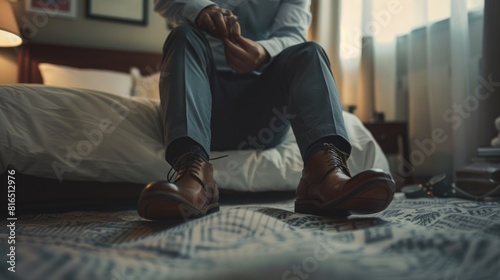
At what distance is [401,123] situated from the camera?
6.25 ft

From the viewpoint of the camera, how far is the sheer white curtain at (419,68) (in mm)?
1688

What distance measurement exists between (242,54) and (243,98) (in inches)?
5.3

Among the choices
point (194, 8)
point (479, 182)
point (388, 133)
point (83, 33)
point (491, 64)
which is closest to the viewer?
point (194, 8)

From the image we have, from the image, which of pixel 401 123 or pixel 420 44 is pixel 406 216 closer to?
pixel 401 123

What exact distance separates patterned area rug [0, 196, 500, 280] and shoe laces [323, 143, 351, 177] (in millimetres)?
128

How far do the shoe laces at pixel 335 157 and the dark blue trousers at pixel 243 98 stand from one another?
3 cm

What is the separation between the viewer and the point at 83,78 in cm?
227

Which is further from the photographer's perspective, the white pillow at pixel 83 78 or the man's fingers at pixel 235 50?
the white pillow at pixel 83 78

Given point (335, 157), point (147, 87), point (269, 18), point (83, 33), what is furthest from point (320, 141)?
point (83, 33)

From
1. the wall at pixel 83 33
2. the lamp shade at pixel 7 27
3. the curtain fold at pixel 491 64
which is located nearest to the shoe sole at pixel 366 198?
the curtain fold at pixel 491 64

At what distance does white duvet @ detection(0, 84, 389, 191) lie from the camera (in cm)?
93

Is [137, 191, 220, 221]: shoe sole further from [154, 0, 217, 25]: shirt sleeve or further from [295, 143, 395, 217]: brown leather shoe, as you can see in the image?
[154, 0, 217, 25]: shirt sleeve

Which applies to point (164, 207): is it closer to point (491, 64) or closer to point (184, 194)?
point (184, 194)

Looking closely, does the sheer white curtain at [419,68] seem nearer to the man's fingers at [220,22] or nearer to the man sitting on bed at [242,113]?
the man sitting on bed at [242,113]
